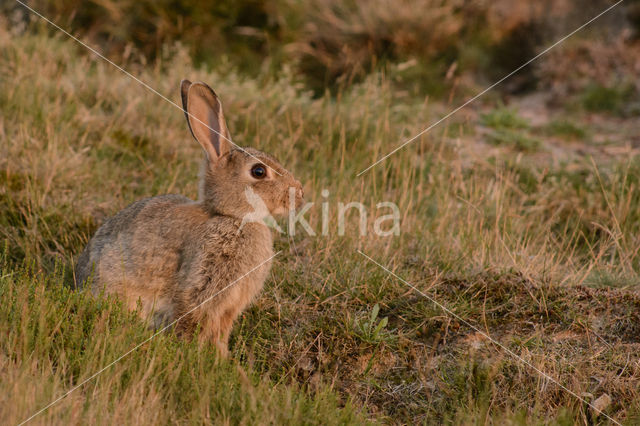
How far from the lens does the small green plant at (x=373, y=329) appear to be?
4.04 meters

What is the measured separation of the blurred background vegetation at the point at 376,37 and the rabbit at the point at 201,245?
5.80 m

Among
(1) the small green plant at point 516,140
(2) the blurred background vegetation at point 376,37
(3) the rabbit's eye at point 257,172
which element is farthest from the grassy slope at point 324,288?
(2) the blurred background vegetation at point 376,37

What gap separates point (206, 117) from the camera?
4.27 meters

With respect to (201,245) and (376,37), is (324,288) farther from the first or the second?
(376,37)

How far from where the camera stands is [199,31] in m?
10.8

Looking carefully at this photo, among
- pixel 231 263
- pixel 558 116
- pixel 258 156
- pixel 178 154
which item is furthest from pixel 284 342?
pixel 558 116

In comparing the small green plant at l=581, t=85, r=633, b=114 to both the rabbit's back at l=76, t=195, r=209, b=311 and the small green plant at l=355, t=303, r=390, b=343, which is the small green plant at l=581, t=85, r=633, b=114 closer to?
the small green plant at l=355, t=303, r=390, b=343

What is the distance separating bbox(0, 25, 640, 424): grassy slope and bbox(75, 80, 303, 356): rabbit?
0.79ft

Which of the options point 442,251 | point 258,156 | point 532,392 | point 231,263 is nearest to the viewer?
point 532,392

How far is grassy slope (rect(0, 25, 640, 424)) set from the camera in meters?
3.23

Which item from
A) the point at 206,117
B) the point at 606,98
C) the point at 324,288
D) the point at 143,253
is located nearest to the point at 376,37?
the point at 606,98

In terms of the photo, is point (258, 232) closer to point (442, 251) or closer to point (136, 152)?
point (442, 251)

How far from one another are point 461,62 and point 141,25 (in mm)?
5522

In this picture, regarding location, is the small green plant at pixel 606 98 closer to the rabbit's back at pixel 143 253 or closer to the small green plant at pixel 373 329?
the small green plant at pixel 373 329
